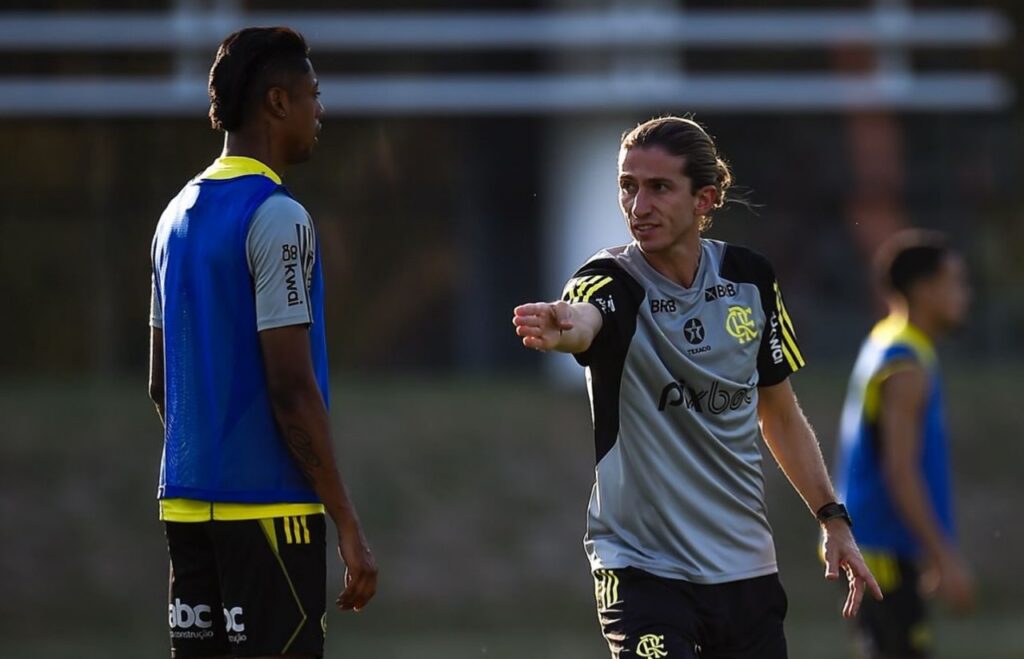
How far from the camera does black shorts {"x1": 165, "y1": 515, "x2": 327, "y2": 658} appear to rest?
4645 mm

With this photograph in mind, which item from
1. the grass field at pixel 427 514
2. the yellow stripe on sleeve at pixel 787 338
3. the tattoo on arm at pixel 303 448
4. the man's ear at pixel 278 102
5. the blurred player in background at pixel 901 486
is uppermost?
the man's ear at pixel 278 102

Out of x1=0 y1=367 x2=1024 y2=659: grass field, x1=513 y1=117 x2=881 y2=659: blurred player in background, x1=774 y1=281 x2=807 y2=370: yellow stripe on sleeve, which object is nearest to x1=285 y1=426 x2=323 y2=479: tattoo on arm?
x1=513 y1=117 x2=881 y2=659: blurred player in background

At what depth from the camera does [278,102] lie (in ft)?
15.9

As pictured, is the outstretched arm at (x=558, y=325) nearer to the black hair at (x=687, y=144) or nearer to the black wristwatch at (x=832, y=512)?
the black hair at (x=687, y=144)

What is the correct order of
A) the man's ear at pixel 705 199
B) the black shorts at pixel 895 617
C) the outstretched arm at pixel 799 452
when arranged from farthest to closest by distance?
the black shorts at pixel 895 617 → the outstretched arm at pixel 799 452 → the man's ear at pixel 705 199

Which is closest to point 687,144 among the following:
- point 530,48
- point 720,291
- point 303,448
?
point 720,291

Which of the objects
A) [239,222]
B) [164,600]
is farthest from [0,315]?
[239,222]

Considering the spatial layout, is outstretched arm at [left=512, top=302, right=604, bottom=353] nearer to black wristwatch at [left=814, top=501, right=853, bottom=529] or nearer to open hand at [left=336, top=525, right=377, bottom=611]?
open hand at [left=336, top=525, right=377, bottom=611]

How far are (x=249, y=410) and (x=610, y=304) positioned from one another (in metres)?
1.07

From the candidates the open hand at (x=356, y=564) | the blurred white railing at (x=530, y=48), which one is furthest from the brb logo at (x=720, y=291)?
the blurred white railing at (x=530, y=48)

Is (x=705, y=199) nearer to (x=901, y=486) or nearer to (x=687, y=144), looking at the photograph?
(x=687, y=144)

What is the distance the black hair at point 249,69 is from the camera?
482 centimetres

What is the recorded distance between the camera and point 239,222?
4.68m

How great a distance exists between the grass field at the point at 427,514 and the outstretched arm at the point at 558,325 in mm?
10749
